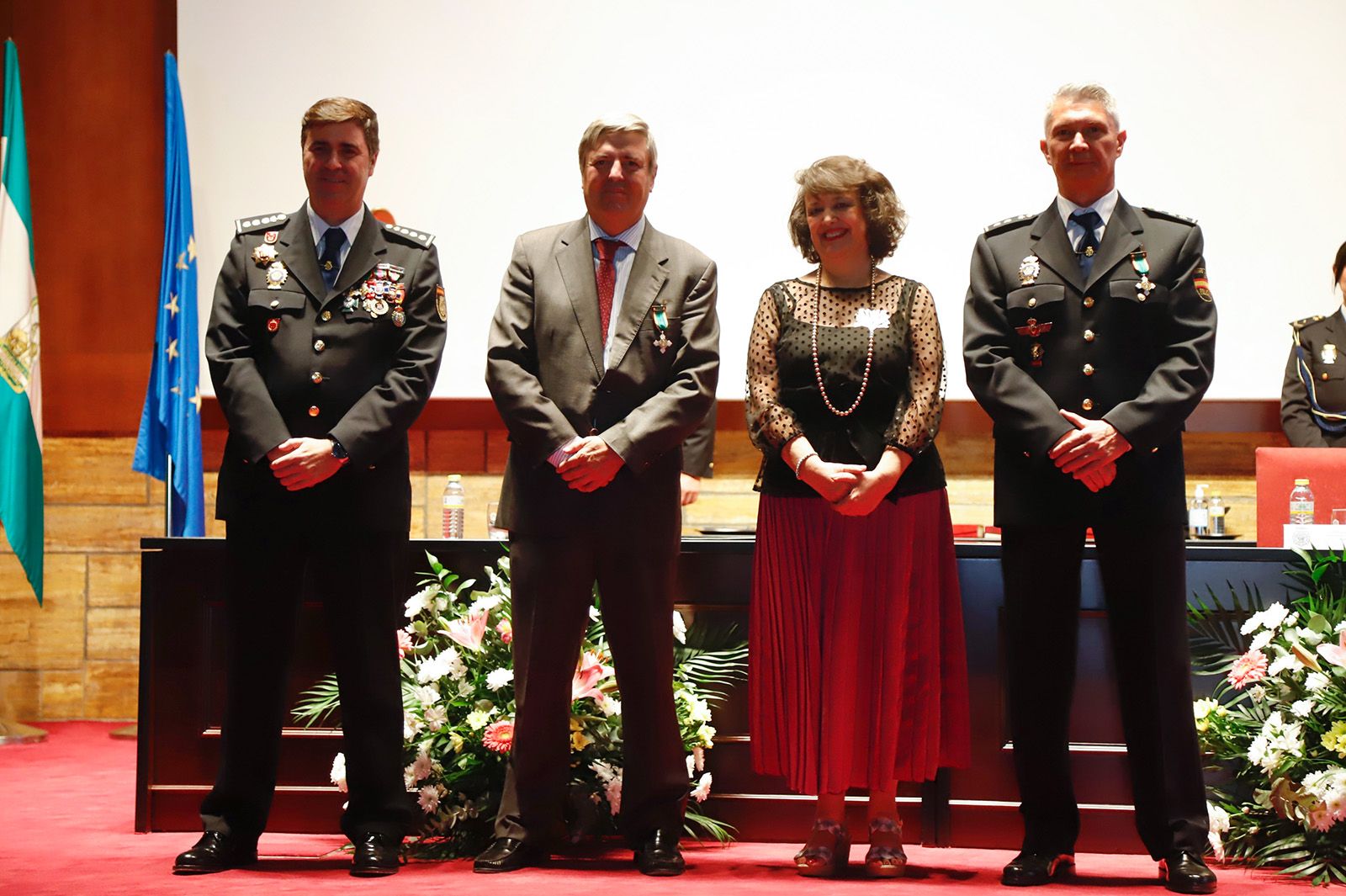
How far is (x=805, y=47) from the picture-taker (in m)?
5.20

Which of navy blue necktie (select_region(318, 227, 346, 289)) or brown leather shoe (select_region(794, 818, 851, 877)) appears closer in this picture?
brown leather shoe (select_region(794, 818, 851, 877))

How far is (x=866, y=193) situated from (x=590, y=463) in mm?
915

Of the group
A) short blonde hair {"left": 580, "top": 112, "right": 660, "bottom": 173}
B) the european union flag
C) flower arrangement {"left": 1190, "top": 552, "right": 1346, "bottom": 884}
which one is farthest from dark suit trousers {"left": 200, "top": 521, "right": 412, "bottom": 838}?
the european union flag

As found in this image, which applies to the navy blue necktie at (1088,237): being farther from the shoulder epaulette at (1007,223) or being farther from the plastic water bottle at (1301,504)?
the plastic water bottle at (1301,504)

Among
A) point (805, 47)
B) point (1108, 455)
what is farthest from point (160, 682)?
point (805, 47)

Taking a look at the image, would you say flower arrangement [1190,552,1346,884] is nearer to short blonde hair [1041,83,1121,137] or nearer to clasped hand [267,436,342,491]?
short blonde hair [1041,83,1121,137]

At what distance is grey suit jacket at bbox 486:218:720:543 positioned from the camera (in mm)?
2928

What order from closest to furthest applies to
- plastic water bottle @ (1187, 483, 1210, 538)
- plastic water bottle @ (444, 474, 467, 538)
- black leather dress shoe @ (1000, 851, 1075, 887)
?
black leather dress shoe @ (1000, 851, 1075, 887) < plastic water bottle @ (444, 474, 467, 538) < plastic water bottle @ (1187, 483, 1210, 538)

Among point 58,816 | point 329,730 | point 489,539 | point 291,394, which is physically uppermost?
point 291,394

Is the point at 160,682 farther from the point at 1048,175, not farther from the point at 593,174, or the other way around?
the point at 1048,175

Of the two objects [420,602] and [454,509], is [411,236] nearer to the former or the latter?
[420,602]

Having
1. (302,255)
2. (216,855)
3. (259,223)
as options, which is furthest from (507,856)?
(259,223)

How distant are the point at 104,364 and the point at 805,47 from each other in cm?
315

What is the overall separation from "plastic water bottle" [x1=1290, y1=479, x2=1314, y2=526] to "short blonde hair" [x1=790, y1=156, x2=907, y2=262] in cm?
125
